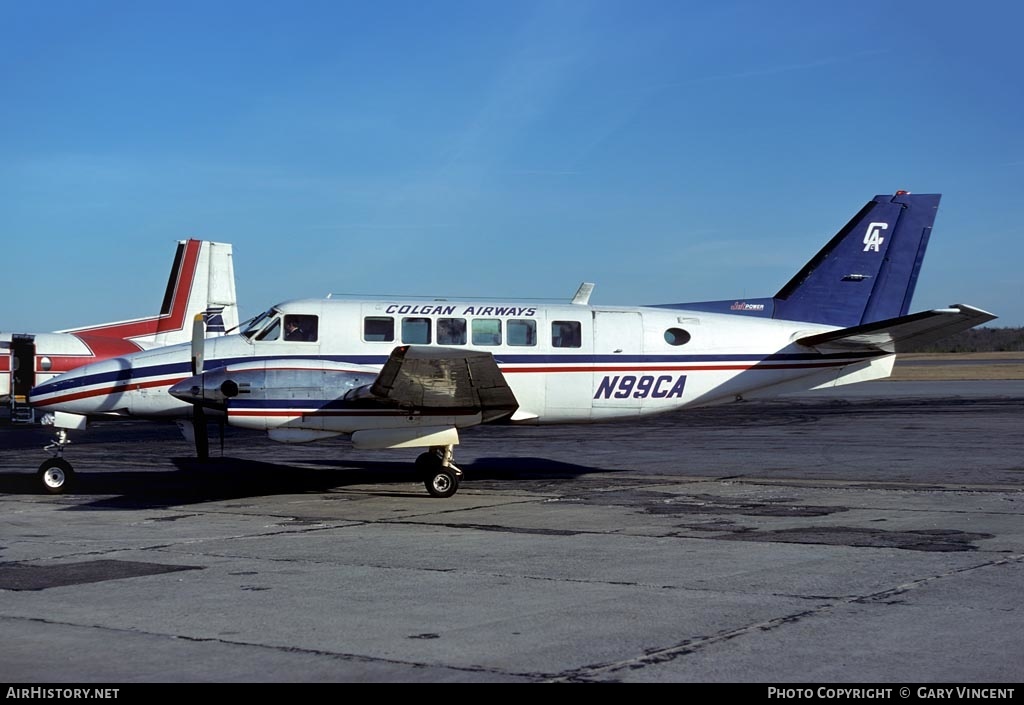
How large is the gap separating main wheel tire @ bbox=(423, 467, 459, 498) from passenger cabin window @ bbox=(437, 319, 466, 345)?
2160mm

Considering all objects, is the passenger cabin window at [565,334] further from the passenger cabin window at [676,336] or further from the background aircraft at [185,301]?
the background aircraft at [185,301]

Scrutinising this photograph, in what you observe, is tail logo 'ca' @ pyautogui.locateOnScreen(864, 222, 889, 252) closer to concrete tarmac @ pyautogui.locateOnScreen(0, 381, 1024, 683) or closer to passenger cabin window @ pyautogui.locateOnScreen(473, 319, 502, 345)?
concrete tarmac @ pyautogui.locateOnScreen(0, 381, 1024, 683)

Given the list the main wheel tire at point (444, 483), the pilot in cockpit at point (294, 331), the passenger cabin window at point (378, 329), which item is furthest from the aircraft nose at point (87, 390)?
the main wheel tire at point (444, 483)

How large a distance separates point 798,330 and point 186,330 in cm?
1988

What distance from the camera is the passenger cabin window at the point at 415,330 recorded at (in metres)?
17.3

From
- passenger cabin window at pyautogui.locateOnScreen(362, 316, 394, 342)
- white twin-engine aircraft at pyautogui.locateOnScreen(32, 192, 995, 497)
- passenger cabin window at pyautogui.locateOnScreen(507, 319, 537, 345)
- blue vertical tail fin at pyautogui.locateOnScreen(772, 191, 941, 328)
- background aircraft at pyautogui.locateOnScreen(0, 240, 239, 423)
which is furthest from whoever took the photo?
background aircraft at pyautogui.locateOnScreen(0, 240, 239, 423)

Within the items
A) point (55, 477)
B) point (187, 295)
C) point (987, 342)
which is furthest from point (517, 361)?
point (987, 342)

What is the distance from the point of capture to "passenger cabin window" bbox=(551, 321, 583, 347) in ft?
58.4

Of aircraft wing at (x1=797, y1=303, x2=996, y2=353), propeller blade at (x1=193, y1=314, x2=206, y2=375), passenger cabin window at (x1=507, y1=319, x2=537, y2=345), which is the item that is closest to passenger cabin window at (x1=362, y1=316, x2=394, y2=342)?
passenger cabin window at (x1=507, y1=319, x2=537, y2=345)

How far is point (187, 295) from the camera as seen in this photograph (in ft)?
105

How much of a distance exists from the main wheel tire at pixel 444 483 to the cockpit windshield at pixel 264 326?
137 inches

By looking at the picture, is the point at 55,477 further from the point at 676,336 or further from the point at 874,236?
the point at 874,236

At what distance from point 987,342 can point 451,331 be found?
479 ft
